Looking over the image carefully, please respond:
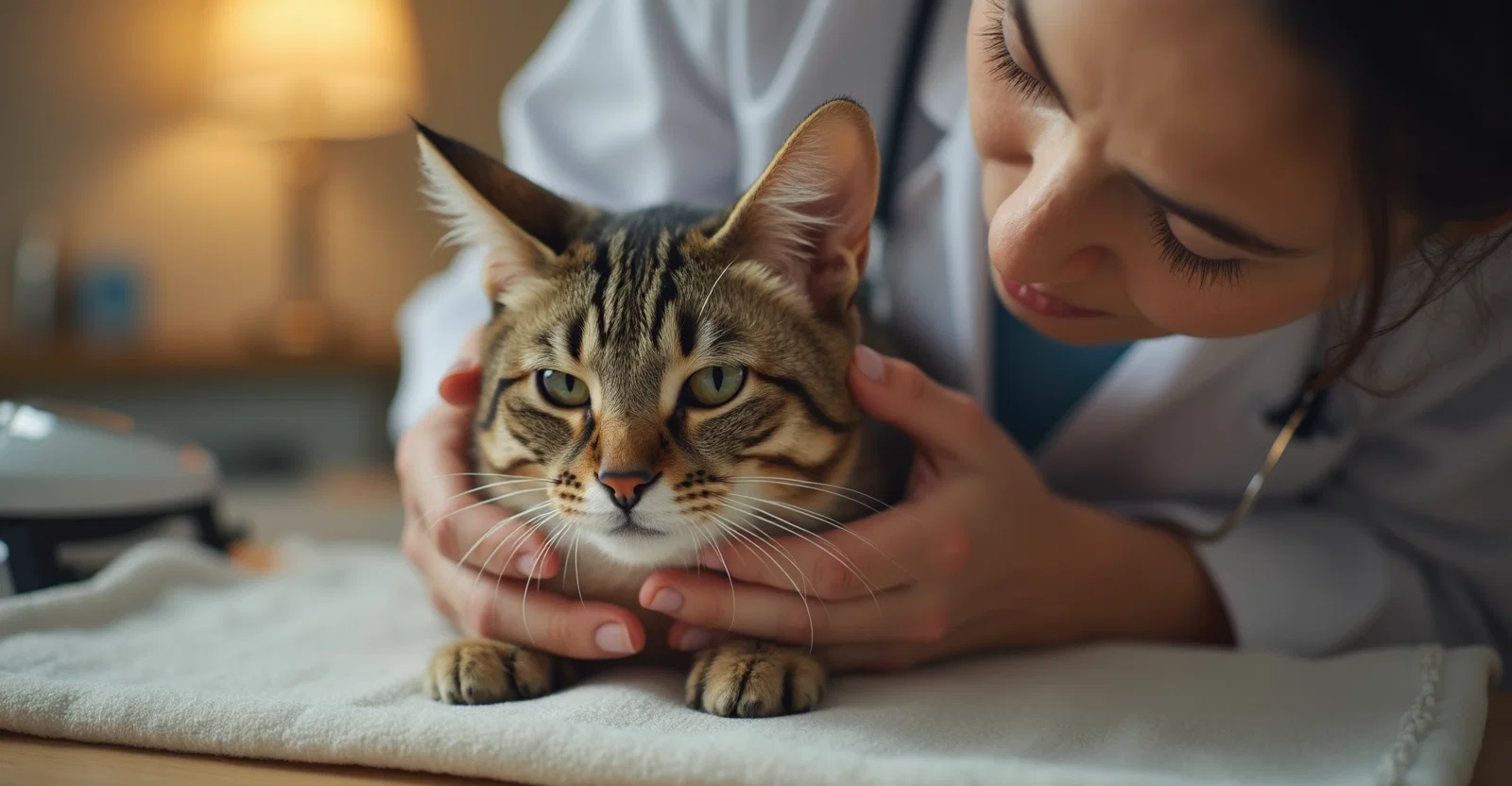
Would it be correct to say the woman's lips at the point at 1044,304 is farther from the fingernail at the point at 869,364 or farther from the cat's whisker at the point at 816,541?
the cat's whisker at the point at 816,541

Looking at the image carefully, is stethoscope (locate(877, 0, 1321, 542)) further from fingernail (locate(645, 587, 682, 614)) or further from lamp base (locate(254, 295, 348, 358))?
lamp base (locate(254, 295, 348, 358))

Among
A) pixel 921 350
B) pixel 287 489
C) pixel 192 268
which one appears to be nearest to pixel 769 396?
pixel 921 350

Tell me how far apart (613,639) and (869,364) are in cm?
27

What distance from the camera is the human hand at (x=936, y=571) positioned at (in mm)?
712

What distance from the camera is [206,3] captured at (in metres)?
2.43

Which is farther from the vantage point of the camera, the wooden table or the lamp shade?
the lamp shade

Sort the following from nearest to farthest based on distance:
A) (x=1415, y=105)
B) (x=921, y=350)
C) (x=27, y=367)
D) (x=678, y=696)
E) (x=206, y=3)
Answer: (x=1415, y=105)
(x=678, y=696)
(x=921, y=350)
(x=27, y=367)
(x=206, y=3)

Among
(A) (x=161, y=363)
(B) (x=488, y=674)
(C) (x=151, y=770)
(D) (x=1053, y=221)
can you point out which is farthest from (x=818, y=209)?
(A) (x=161, y=363)

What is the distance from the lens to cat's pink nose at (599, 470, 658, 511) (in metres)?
0.67

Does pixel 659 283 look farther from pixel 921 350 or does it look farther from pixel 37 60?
pixel 37 60

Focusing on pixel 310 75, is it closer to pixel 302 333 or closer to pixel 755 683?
pixel 302 333

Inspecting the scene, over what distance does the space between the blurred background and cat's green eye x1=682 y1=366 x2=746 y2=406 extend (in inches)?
62.7

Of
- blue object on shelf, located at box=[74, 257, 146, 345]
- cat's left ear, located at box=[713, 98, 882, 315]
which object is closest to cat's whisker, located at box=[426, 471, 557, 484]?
cat's left ear, located at box=[713, 98, 882, 315]

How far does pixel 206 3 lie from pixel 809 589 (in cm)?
246
